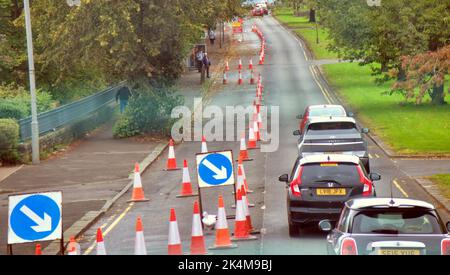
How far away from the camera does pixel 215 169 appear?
20953 mm

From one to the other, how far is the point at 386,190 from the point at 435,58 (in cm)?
1088

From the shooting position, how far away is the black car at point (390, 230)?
1312 centimetres

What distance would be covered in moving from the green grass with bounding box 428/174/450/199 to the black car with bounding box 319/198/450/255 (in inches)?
447

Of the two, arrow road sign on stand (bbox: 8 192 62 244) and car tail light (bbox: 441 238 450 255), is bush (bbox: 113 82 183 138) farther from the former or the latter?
car tail light (bbox: 441 238 450 255)

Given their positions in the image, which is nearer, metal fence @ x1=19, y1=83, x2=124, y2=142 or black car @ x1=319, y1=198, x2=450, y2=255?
black car @ x1=319, y1=198, x2=450, y2=255

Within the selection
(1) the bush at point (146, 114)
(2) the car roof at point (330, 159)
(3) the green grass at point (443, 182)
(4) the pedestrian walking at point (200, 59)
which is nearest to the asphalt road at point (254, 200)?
(3) the green grass at point (443, 182)

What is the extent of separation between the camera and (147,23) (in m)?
39.0

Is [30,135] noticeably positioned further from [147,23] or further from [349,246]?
[349,246]

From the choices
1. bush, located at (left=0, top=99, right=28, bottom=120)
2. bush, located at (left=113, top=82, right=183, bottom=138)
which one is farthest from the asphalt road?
bush, located at (left=0, top=99, right=28, bottom=120)

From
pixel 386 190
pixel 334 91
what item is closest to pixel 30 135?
pixel 386 190

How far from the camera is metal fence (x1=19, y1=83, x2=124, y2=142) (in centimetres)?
3500

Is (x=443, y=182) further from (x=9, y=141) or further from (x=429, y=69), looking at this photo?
(x=9, y=141)

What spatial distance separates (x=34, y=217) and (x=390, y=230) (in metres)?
5.28

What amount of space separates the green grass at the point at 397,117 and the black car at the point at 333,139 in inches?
250
